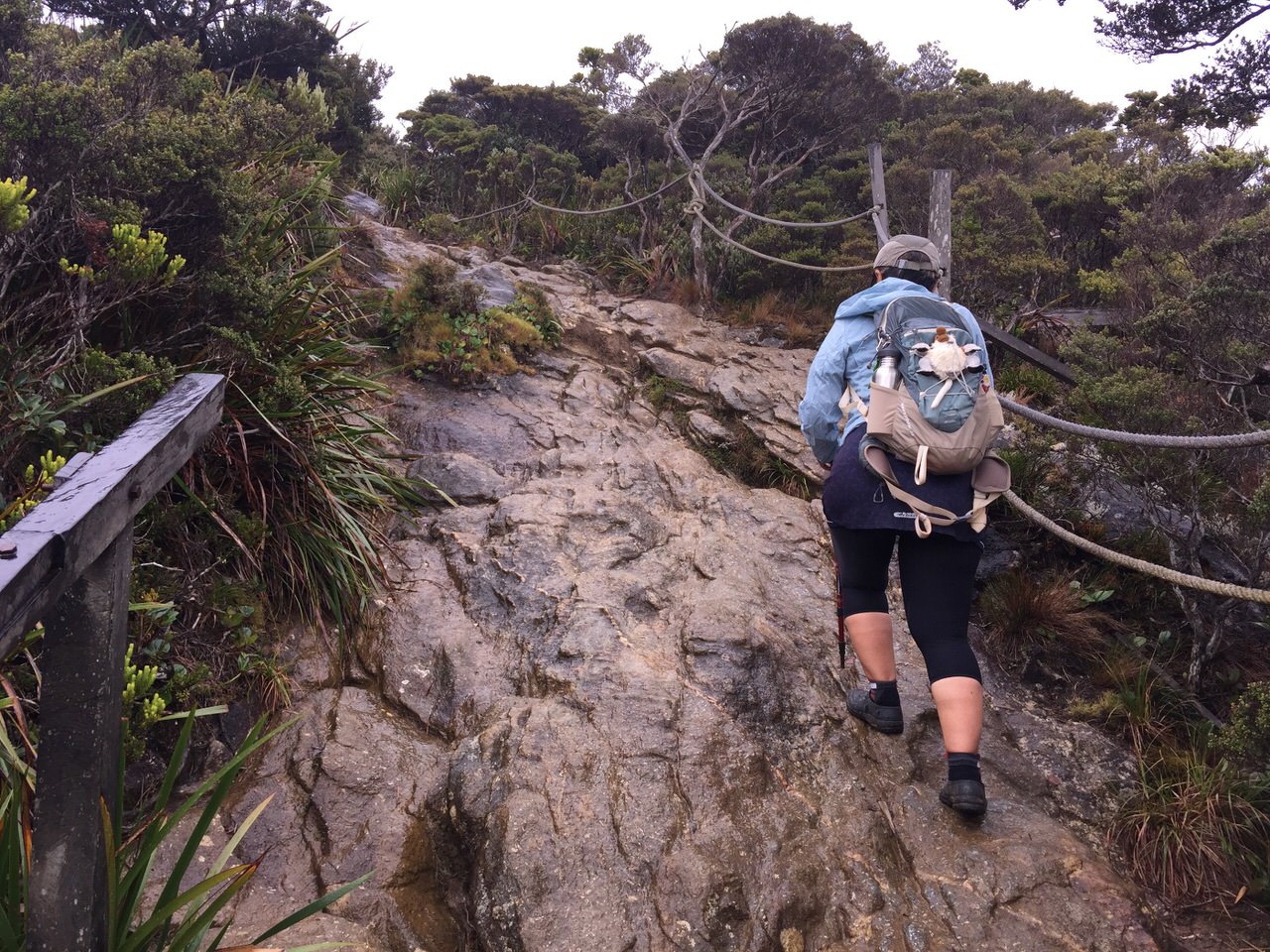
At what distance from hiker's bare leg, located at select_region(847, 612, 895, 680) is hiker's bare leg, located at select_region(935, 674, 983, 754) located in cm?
40

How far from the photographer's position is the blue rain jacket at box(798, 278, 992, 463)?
3180 mm

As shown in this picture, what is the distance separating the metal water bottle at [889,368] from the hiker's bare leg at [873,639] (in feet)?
3.13

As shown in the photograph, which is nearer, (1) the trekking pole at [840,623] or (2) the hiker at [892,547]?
(2) the hiker at [892,547]

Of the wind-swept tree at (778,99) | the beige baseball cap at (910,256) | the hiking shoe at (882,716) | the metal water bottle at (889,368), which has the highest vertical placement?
the wind-swept tree at (778,99)

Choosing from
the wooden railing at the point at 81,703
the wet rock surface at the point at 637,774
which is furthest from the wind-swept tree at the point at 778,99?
the wooden railing at the point at 81,703

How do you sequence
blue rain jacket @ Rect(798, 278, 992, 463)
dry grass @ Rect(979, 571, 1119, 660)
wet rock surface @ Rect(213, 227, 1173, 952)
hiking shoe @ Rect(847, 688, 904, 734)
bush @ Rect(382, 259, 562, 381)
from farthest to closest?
1. bush @ Rect(382, 259, 562, 381)
2. dry grass @ Rect(979, 571, 1119, 660)
3. hiking shoe @ Rect(847, 688, 904, 734)
4. blue rain jacket @ Rect(798, 278, 992, 463)
5. wet rock surface @ Rect(213, 227, 1173, 952)

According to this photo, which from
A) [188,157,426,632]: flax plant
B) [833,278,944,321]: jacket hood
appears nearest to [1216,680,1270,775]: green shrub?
[833,278,944,321]: jacket hood

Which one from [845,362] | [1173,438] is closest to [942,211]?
[845,362]

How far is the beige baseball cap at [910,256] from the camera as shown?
3420mm

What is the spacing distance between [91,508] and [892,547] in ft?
8.70

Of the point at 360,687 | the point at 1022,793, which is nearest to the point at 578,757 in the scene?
the point at 360,687

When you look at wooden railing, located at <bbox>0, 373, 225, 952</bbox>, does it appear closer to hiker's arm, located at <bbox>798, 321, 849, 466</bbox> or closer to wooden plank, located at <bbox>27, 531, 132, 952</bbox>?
wooden plank, located at <bbox>27, 531, 132, 952</bbox>

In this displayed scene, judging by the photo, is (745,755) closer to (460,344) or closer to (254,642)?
(254,642)

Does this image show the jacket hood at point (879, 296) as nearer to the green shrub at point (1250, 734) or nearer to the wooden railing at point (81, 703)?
the green shrub at point (1250, 734)
